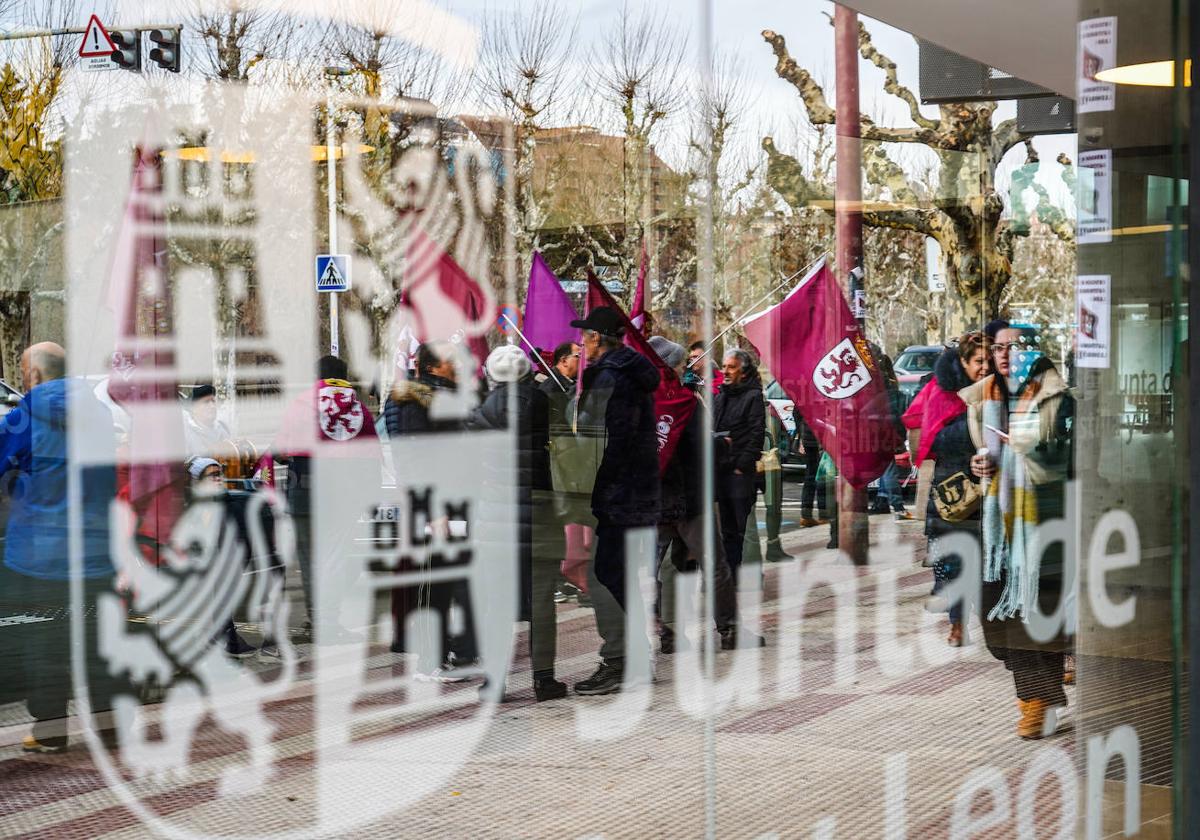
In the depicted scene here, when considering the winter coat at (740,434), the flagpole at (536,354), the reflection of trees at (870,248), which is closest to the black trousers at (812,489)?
the reflection of trees at (870,248)

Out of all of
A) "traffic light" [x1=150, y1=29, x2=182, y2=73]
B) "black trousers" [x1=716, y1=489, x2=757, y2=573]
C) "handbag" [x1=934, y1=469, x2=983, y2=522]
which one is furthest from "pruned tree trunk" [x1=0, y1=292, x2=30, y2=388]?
"handbag" [x1=934, y1=469, x2=983, y2=522]

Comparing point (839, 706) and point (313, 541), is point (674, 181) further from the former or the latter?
point (839, 706)

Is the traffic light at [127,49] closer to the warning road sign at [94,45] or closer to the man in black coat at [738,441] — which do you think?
the warning road sign at [94,45]

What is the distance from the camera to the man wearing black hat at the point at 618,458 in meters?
6.55

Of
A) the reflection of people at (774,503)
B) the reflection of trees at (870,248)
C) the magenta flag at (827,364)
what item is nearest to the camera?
the magenta flag at (827,364)

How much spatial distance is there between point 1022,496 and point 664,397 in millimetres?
2286

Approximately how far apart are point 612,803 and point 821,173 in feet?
20.2

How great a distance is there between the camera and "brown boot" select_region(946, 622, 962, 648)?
25.1 ft

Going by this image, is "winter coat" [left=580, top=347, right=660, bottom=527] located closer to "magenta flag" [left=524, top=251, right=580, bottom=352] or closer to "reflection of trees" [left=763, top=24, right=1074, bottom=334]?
"magenta flag" [left=524, top=251, right=580, bottom=352]

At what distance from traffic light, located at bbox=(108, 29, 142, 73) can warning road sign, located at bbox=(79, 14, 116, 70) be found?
36 millimetres

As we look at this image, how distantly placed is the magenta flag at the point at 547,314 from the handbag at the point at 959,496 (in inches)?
106

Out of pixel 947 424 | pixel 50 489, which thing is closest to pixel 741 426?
pixel 947 424

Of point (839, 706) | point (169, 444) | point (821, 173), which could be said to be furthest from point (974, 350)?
point (169, 444)

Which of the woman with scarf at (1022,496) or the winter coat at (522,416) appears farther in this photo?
the winter coat at (522,416)
